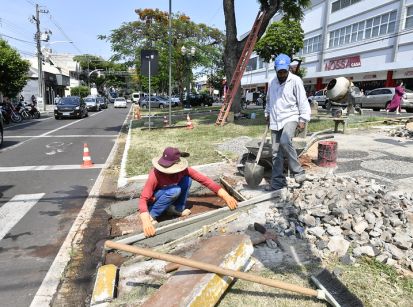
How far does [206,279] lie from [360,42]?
38.5 meters

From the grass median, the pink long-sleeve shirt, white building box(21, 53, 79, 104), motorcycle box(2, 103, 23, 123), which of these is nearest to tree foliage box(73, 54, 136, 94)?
white building box(21, 53, 79, 104)

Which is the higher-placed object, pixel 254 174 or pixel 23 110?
pixel 254 174

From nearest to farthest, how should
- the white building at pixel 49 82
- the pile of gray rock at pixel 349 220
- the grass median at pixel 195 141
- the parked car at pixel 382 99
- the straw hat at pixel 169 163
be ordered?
the pile of gray rock at pixel 349 220 < the straw hat at pixel 169 163 < the grass median at pixel 195 141 < the parked car at pixel 382 99 < the white building at pixel 49 82

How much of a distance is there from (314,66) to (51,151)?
40.5 meters

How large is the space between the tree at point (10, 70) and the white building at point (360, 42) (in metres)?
29.4

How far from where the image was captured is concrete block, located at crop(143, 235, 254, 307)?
256 centimetres

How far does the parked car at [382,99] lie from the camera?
2123cm

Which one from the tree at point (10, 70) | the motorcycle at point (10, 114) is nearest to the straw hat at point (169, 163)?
the motorcycle at point (10, 114)

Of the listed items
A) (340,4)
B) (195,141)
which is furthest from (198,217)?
(340,4)

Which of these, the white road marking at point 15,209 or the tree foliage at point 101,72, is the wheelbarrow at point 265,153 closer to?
the white road marking at point 15,209

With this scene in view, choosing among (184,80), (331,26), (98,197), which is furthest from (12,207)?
(331,26)

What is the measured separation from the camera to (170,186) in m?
4.32

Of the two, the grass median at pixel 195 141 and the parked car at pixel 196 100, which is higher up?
the parked car at pixel 196 100

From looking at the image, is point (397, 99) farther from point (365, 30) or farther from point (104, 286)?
point (365, 30)
